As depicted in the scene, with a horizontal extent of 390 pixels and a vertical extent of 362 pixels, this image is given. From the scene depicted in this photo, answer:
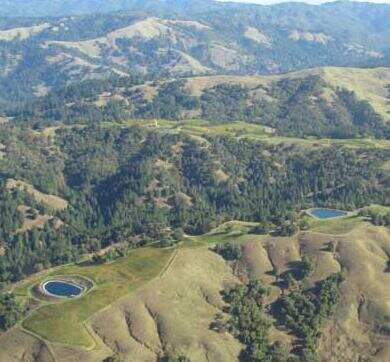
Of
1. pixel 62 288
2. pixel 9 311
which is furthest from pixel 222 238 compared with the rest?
pixel 9 311

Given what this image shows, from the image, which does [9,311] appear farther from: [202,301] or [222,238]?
[222,238]

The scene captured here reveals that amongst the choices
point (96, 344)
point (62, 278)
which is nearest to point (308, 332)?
point (96, 344)

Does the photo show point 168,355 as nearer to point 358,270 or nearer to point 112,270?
point 112,270

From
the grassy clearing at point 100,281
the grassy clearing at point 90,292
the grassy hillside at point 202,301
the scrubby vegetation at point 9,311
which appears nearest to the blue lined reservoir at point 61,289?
the grassy clearing at point 100,281

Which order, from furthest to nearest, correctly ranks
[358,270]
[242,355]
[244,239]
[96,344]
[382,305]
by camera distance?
[244,239] < [358,270] < [382,305] < [242,355] < [96,344]

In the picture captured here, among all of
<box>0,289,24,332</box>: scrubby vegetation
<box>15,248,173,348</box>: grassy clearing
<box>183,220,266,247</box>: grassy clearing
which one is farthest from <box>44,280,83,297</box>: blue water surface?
<box>183,220,266,247</box>: grassy clearing

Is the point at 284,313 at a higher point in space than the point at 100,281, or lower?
lower
